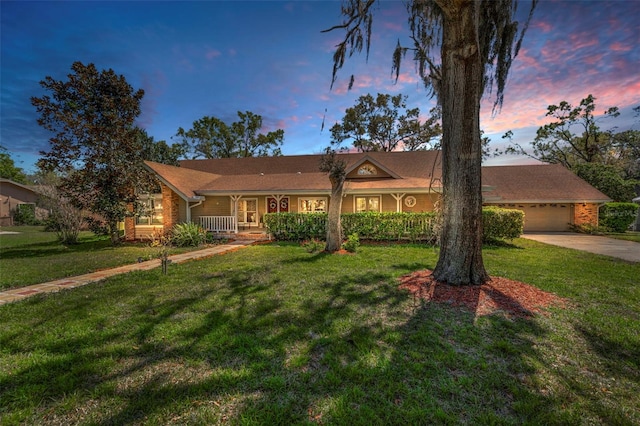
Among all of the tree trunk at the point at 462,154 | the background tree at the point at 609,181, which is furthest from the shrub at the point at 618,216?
the tree trunk at the point at 462,154

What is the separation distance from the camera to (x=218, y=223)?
15328 mm

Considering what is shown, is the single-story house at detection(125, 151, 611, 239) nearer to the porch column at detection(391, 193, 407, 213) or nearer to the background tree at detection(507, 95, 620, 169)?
the porch column at detection(391, 193, 407, 213)

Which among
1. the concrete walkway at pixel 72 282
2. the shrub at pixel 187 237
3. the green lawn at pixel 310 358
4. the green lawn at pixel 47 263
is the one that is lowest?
the green lawn at pixel 310 358

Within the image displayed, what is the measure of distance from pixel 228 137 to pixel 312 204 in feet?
64.9

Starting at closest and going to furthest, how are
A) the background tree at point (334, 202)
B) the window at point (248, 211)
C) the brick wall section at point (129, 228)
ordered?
the background tree at point (334, 202) → the brick wall section at point (129, 228) → the window at point (248, 211)

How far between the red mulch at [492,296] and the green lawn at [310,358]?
0.28 meters

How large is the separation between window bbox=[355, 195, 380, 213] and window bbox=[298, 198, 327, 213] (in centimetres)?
205

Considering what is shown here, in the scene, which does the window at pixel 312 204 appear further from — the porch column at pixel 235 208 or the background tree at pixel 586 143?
the background tree at pixel 586 143

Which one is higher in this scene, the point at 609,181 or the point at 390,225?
the point at 609,181

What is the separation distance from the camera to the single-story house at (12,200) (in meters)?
26.4

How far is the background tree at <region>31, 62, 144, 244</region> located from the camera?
10.9m

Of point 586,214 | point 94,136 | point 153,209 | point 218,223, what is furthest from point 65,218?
point 586,214

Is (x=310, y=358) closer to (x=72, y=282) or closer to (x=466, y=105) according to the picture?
(x=466, y=105)

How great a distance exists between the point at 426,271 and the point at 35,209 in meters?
37.6
